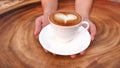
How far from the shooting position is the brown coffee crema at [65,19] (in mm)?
732

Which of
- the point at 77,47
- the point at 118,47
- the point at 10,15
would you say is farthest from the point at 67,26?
the point at 10,15

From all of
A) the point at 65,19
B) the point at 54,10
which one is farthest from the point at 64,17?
the point at 54,10

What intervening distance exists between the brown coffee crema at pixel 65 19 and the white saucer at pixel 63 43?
77mm

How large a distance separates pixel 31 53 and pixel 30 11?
0.27 metres

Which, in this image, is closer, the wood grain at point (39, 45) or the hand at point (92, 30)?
the wood grain at point (39, 45)

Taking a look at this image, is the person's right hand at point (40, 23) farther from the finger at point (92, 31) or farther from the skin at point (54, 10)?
the finger at point (92, 31)

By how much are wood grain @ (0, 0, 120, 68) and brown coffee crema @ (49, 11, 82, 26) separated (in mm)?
115

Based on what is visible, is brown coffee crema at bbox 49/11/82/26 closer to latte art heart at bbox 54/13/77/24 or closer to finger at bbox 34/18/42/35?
latte art heart at bbox 54/13/77/24

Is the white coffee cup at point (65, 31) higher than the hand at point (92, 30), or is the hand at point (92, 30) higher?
the white coffee cup at point (65, 31)

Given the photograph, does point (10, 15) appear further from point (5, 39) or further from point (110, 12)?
point (110, 12)

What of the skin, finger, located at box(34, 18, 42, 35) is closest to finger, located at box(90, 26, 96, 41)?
the skin

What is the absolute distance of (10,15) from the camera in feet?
3.02

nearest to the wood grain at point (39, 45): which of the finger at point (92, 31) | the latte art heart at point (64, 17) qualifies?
the finger at point (92, 31)

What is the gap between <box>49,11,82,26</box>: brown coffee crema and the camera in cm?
73
